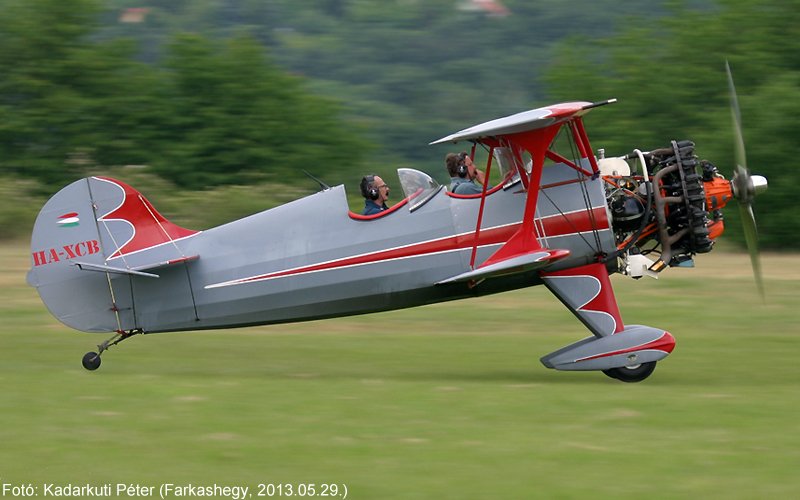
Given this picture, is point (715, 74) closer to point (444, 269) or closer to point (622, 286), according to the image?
point (622, 286)

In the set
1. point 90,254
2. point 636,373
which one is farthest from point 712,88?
point 90,254

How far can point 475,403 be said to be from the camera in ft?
33.1

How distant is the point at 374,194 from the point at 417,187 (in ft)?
1.44

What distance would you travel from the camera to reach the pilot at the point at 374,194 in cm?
1157

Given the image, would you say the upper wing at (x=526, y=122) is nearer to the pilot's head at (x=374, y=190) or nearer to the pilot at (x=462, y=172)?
the pilot at (x=462, y=172)

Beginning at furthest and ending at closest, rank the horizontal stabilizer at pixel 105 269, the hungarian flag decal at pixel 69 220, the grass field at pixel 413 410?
the hungarian flag decal at pixel 69 220, the horizontal stabilizer at pixel 105 269, the grass field at pixel 413 410

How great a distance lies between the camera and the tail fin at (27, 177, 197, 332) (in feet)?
38.4

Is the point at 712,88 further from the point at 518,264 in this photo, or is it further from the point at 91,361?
the point at 91,361

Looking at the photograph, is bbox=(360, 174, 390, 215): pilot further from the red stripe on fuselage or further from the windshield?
the red stripe on fuselage

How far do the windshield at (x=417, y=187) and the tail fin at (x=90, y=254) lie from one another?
2431 millimetres

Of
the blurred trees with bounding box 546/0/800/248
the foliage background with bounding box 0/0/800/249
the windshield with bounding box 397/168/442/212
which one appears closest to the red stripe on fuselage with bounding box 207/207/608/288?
the windshield with bounding box 397/168/442/212

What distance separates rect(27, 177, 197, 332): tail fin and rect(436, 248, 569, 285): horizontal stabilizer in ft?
10.6

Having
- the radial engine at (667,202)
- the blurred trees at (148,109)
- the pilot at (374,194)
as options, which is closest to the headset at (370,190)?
the pilot at (374,194)

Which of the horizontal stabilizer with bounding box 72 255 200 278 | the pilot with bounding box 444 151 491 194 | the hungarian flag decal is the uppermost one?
the hungarian flag decal
